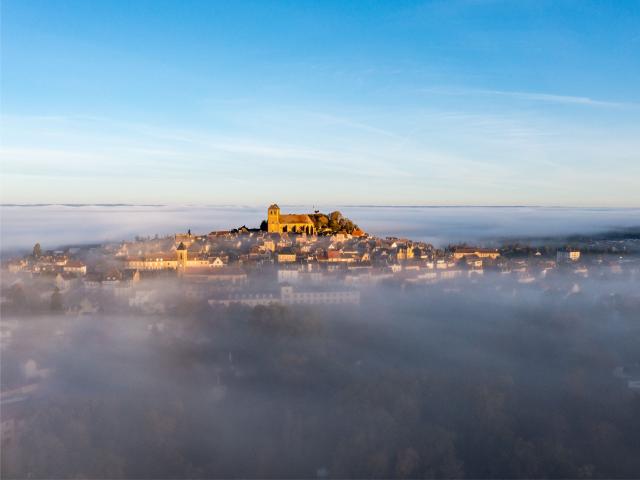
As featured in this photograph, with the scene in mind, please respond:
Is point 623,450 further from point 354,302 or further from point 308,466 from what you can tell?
point 354,302

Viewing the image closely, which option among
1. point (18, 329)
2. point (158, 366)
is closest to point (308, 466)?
point (158, 366)

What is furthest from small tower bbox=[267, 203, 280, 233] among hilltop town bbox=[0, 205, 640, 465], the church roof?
hilltop town bbox=[0, 205, 640, 465]

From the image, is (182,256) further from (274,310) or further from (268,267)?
(274,310)

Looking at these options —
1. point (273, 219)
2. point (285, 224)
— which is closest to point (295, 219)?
point (285, 224)

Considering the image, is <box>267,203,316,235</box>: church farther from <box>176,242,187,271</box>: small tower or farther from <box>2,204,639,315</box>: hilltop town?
<box>176,242,187,271</box>: small tower

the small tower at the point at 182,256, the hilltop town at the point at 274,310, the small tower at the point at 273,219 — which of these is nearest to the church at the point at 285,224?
the small tower at the point at 273,219

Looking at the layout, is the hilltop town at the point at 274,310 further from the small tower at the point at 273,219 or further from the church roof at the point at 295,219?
the church roof at the point at 295,219
